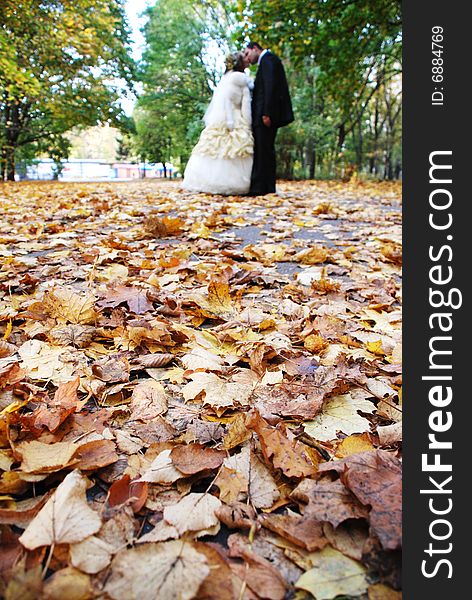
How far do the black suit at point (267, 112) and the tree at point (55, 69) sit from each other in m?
4.82

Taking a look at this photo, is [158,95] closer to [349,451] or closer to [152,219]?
[152,219]

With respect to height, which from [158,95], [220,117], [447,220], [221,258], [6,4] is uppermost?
[158,95]

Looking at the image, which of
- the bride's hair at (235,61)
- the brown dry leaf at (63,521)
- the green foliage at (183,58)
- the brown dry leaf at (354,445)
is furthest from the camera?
the green foliage at (183,58)

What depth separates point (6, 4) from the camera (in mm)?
9016

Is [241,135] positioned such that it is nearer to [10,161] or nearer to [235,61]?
[235,61]

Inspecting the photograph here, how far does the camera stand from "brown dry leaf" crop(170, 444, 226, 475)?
2.85ft

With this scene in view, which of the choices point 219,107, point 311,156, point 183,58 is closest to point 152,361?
point 219,107

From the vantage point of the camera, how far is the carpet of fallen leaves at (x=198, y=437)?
0.66 m

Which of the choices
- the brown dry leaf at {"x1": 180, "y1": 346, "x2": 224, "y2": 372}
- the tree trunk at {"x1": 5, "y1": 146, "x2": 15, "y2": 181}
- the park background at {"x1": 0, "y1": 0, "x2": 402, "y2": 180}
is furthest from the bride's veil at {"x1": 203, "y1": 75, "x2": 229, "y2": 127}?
the tree trunk at {"x1": 5, "y1": 146, "x2": 15, "y2": 181}

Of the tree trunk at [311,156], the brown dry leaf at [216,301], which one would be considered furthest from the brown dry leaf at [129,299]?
the tree trunk at [311,156]

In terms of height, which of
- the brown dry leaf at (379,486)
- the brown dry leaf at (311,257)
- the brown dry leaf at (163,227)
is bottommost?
the brown dry leaf at (379,486)

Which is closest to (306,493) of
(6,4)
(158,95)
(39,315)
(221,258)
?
(39,315)

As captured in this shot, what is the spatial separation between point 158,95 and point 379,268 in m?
20.1

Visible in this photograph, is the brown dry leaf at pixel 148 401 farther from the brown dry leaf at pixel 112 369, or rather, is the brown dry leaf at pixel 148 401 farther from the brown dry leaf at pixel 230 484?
the brown dry leaf at pixel 230 484
